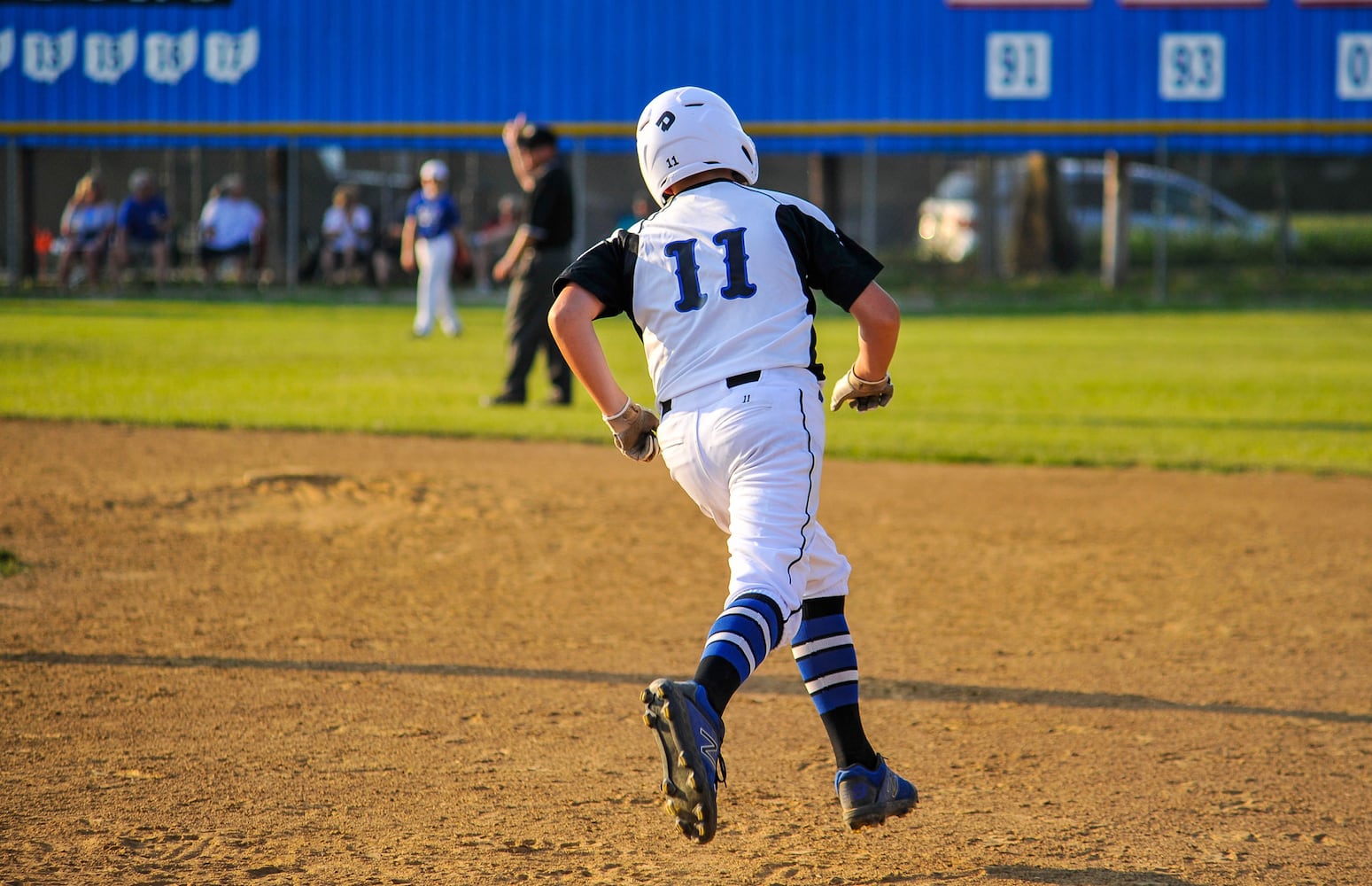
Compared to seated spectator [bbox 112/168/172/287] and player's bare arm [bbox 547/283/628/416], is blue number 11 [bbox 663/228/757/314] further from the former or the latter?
seated spectator [bbox 112/168/172/287]

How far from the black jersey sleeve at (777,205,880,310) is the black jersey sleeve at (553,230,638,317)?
0.39 metres

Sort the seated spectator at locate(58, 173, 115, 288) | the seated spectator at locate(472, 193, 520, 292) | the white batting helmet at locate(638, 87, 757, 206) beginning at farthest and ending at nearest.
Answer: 1. the seated spectator at locate(472, 193, 520, 292)
2. the seated spectator at locate(58, 173, 115, 288)
3. the white batting helmet at locate(638, 87, 757, 206)

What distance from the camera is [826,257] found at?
3344 millimetres

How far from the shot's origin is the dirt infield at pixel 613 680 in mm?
3314

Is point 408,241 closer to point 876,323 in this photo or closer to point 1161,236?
point 1161,236

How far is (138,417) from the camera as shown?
10125 mm

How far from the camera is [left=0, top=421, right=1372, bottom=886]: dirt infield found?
3.31 m

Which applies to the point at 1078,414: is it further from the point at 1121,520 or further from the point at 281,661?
the point at 281,661

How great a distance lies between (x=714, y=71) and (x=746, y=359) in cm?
2056

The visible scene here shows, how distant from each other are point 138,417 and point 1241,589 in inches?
300

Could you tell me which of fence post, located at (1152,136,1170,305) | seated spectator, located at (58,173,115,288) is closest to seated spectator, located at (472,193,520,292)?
seated spectator, located at (58,173,115,288)

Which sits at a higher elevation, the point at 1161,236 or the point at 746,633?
the point at 1161,236

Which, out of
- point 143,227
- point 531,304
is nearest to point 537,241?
point 531,304

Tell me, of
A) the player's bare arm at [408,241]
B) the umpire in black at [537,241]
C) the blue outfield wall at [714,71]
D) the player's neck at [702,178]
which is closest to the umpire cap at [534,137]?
the umpire in black at [537,241]
